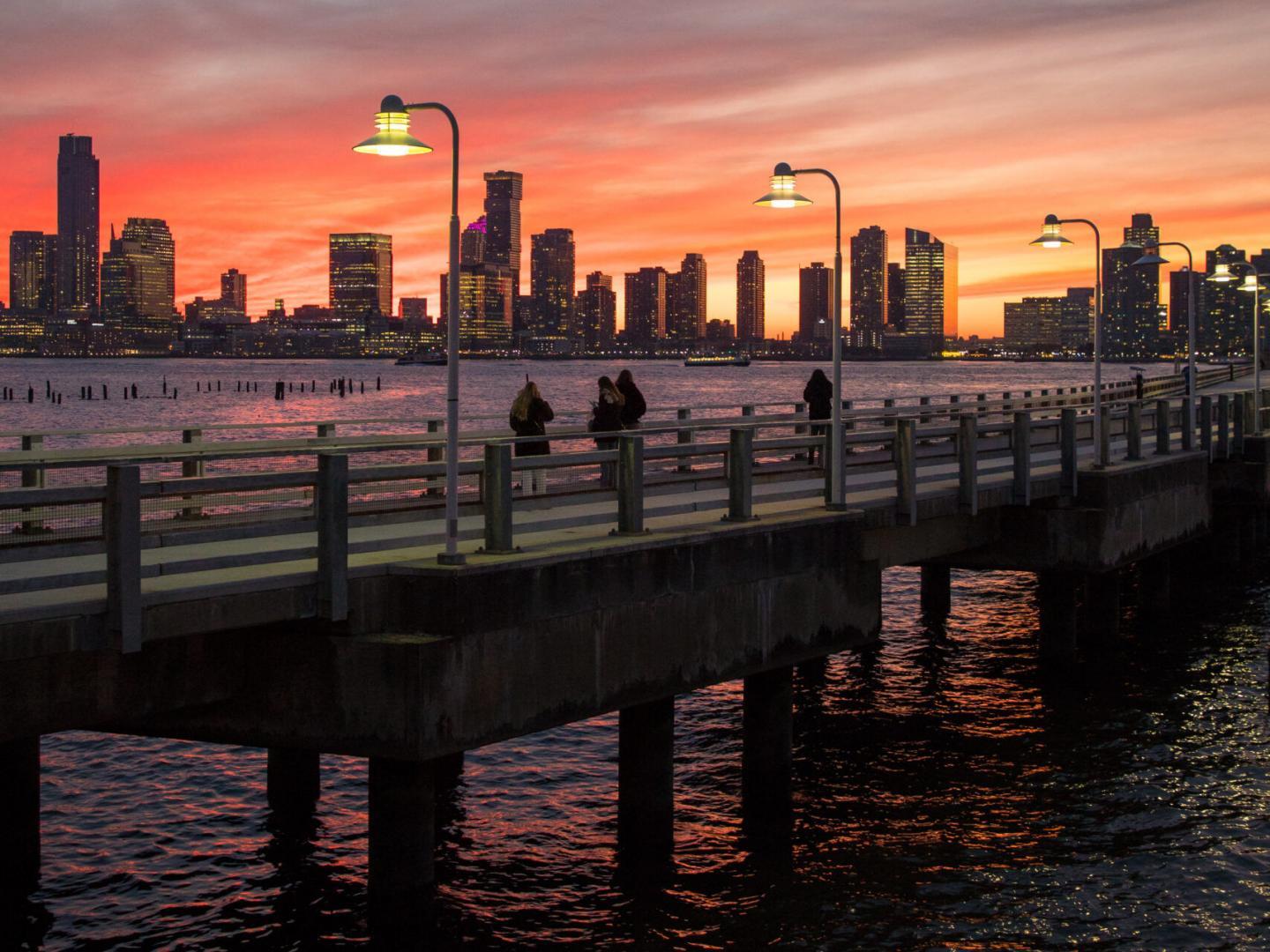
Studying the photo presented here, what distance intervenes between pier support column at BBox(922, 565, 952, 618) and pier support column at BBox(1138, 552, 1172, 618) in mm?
4055

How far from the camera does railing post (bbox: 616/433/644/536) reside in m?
14.8

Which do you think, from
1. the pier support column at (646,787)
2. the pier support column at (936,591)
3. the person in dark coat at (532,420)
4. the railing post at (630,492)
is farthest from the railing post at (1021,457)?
the pier support column at (936,591)

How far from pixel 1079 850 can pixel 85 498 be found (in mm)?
11923

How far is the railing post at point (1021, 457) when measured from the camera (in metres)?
22.2

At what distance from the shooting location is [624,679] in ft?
46.8

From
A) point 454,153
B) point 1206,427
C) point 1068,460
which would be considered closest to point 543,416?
point 454,153

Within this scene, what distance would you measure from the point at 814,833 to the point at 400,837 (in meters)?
6.41

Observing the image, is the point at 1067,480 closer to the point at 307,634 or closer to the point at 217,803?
the point at 217,803

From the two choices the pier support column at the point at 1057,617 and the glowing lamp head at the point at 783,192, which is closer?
the glowing lamp head at the point at 783,192

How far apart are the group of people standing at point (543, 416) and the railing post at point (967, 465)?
186 inches

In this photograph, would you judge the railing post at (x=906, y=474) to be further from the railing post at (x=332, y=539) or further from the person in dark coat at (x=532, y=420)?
the railing post at (x=332, y=539)

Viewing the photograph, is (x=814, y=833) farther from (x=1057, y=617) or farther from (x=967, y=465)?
(x=1057, y=617)

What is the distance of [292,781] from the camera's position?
18844 mm

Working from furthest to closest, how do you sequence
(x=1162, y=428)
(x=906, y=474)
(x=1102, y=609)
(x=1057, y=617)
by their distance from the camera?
(x=1162, y=428), (x=1102, y=609), (x=1057, y=617), (x=906, y=474)
